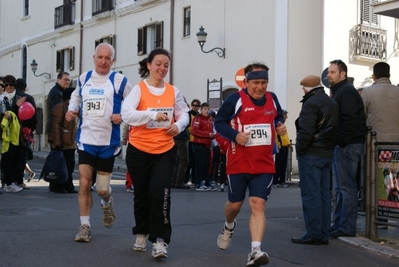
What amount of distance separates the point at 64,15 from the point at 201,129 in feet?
83.7

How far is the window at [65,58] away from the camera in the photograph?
3981 cm

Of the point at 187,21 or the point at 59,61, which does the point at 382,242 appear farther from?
the point at 59,61

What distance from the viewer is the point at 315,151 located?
8.54 meters

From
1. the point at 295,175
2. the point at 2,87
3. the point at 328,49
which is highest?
the point at 328,49

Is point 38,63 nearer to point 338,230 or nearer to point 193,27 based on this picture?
point 193,27

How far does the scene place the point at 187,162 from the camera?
666 inches

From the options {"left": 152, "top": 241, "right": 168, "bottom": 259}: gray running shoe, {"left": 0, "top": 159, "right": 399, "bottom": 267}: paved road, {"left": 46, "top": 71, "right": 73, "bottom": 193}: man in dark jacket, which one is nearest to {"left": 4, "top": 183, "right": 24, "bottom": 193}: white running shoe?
{"left": 46, "top": 71, "right": 73, "bottom": 193}: man in dark jacket

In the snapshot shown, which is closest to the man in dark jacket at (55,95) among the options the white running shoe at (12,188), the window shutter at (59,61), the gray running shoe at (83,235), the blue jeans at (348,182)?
the white running shoe at (12,188)

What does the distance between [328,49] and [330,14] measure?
3.91 ft

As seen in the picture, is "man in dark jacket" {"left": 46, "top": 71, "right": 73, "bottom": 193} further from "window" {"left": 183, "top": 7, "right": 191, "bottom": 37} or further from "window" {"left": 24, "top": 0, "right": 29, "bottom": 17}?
"window" {"left": 24, "top": 0, "right": 29, "bottom": 17}

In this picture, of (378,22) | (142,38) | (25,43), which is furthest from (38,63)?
(378,22)

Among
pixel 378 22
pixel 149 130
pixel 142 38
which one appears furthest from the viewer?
pixel 142 38

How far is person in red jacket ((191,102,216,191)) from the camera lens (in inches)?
663

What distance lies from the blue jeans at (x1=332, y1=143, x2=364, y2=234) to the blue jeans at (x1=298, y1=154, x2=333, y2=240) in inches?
18.5
